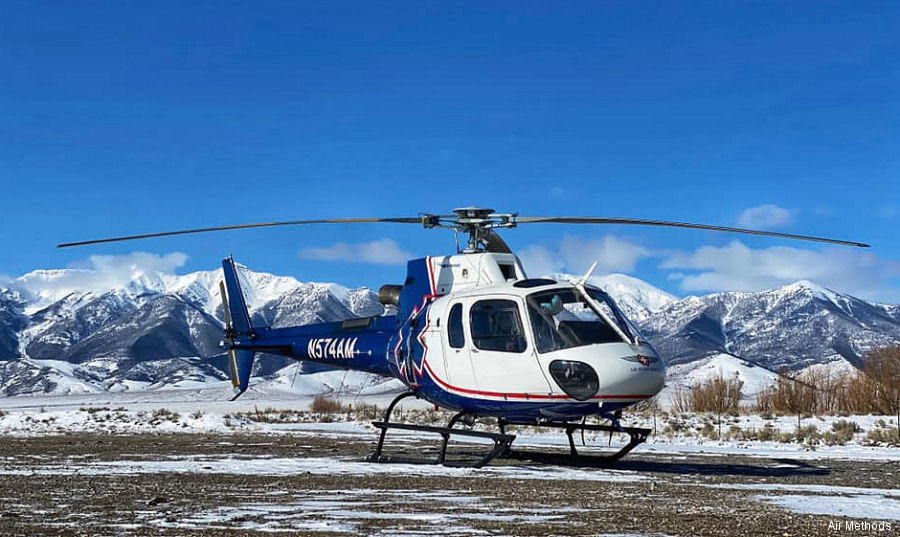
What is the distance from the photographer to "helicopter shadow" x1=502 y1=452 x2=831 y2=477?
15188mm

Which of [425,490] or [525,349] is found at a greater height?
[525,349]

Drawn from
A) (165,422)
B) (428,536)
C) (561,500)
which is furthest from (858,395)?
(428,536)

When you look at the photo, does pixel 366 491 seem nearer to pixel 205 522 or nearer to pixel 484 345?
pixel 205 522

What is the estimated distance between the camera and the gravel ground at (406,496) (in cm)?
896

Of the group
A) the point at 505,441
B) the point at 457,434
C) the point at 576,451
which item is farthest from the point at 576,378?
the point at 576,451

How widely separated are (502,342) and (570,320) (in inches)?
48.4

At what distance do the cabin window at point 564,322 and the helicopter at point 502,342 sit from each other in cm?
2

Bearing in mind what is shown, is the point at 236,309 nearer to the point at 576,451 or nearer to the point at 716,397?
the point at 576,451

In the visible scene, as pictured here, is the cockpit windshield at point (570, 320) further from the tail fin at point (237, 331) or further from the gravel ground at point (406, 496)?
the tail fin at point (237, 331)

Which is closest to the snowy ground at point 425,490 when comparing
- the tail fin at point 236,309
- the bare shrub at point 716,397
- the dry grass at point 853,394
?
the tail fin at point 236,309

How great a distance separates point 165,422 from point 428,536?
23897 millimetres

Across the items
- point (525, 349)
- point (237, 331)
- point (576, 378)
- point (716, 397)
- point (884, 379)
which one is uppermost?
point (237, 331)

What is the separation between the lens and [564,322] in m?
15.2

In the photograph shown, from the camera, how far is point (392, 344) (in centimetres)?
1848
